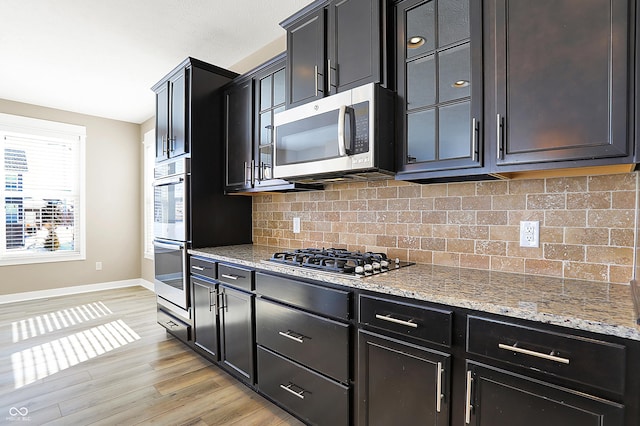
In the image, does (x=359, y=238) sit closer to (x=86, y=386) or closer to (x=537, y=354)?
(x=537, y=354)

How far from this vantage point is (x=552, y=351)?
1050 mm

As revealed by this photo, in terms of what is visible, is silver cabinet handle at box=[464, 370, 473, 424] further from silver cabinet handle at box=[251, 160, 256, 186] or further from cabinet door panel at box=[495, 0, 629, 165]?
silver cabinet handle at box=[251, 160, 256, 186]

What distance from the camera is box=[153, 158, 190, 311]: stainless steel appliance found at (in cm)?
292

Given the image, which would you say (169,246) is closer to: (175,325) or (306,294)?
(175,325)

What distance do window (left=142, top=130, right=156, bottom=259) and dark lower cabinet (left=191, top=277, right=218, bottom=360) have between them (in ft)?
10.1

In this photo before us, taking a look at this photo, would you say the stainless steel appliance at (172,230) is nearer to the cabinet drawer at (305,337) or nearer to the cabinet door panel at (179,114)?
the cabinet door panel at (179,114)

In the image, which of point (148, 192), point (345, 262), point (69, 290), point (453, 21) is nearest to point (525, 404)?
point (345, 262)

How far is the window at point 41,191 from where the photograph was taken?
461cm

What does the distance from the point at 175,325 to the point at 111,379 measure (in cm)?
69

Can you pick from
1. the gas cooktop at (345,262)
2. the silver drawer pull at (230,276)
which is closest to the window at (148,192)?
the silver drawer pull at (230,276)

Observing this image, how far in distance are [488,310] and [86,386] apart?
2770 mm

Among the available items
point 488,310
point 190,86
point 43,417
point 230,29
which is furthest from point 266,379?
point 230,29

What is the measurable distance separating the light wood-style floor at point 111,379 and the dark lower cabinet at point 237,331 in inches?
6.6

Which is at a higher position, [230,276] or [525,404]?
[230,276]
